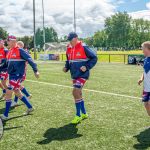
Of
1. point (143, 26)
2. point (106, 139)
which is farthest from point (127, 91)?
point (143, 26)

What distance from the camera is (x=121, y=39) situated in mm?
136500

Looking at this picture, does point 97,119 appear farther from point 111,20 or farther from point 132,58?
point 111,20

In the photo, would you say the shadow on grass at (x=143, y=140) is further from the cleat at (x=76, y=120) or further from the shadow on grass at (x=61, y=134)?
the cleat at (x=76, y=120)

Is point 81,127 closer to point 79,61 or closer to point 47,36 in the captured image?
point 79,61

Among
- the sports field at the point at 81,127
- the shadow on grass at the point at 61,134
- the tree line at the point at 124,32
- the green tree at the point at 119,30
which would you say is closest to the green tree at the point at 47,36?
the tree line at the point at 124,32

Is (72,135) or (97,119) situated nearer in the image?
(72,135)

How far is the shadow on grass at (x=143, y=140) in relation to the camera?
5.75 m

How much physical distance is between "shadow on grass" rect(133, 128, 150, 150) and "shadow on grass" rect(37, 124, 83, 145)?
120cm

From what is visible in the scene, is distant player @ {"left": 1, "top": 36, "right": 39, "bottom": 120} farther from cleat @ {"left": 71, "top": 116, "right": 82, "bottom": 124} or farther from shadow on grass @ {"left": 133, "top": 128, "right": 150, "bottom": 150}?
shadow on grass @ {"left": 133, "top": 128, "right": 150, "bottom": 150}

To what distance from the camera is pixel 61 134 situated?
6660 mm

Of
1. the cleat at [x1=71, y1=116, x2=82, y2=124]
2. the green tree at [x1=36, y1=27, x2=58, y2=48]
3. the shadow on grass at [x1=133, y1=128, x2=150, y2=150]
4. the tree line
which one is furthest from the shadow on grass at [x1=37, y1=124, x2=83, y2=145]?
the green tree at [x1=36, y1=27, x2=58, y2=48]

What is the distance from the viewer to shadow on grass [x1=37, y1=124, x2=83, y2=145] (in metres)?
6.33

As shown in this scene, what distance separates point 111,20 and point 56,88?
12911 cm

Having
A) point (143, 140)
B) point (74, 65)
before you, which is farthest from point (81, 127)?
point (143, 140)
